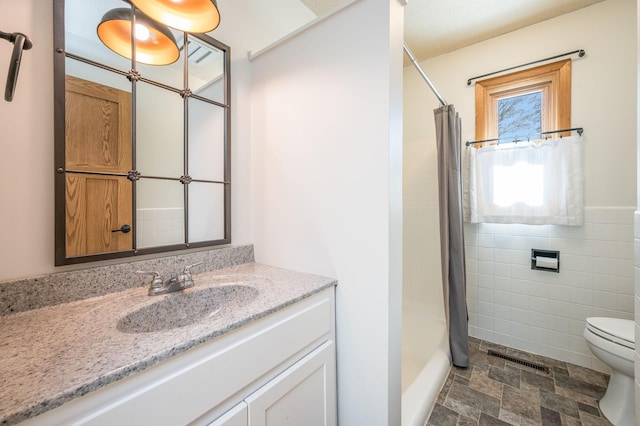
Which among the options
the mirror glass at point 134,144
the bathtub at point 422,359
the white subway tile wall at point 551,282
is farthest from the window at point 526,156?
the mirror glass at point 134,144

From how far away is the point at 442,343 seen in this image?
190cm

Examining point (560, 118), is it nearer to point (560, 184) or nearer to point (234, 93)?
point (560, 184)

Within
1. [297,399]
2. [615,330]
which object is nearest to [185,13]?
[297,399]

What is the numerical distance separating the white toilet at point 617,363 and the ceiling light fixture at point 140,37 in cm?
271

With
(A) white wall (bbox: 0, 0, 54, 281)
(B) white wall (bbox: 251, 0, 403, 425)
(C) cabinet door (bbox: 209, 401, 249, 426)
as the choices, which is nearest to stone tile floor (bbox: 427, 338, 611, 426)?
(B) white wall (bbox: 251, 0, 403, 425)

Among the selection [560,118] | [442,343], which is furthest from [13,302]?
[560,118]

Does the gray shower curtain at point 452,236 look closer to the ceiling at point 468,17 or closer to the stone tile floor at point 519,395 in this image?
the stone tile floor at point 519,395

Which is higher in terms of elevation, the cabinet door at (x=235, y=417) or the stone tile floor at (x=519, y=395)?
the cabinet door at (x=235, y=417)

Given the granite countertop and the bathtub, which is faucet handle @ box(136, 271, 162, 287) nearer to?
the granite countertop

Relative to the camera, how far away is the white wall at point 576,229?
5.57 ft

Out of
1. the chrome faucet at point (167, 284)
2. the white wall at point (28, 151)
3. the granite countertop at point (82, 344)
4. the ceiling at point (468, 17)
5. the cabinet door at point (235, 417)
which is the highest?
the ceiling at point (468, 17)

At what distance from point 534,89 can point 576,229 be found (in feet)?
3.73

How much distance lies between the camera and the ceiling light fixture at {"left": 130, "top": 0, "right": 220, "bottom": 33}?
33.9 inches

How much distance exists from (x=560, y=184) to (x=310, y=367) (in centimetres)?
212
